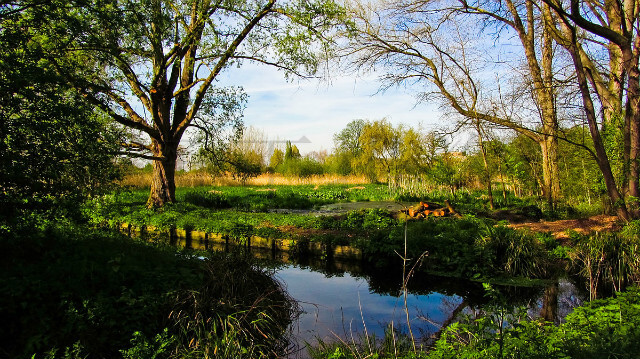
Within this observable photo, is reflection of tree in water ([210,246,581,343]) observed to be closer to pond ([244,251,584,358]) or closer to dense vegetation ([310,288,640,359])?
pond ([244,251,584,358])

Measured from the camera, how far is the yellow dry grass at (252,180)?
29.5 m

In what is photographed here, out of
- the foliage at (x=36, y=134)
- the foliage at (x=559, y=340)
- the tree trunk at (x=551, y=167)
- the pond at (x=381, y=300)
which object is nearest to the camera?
the foliage at (x=559, y=340)

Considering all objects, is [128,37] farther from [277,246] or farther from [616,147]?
[616,147]

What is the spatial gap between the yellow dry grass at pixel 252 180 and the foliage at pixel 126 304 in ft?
71.8

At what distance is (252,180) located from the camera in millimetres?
36500

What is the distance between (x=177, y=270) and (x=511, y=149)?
46.6 feet

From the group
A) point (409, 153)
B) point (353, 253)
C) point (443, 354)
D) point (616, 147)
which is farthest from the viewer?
point (409, 153)

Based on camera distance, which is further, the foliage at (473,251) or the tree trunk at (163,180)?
the tree trunk at (163,180)

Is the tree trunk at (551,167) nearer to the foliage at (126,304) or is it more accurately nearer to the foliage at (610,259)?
the foliage at (610,259)

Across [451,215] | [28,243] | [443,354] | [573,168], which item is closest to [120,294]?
[28,243]

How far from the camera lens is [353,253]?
343 inches

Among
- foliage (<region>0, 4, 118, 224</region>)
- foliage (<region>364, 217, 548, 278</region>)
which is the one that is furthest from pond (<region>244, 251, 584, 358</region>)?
foliage (<region>0, 4, 118, 224</region>)

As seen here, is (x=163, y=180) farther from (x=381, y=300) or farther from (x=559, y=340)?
(x=559, y=340)

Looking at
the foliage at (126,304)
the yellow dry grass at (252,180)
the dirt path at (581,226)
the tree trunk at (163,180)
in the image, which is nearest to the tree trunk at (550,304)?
the dirt path at (581,226)
